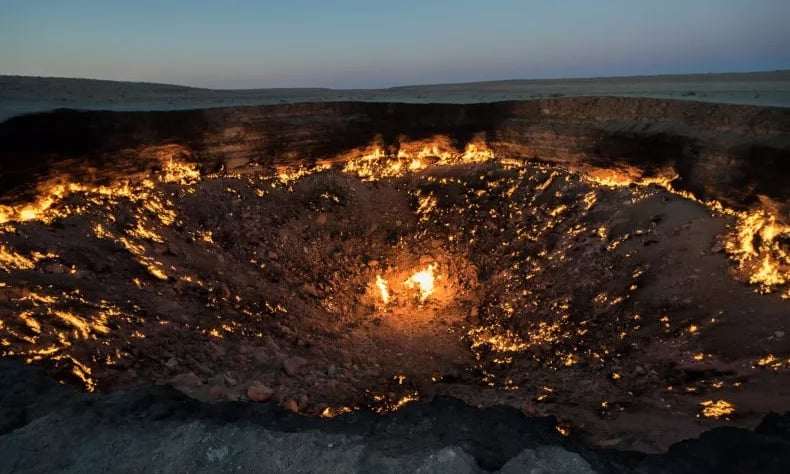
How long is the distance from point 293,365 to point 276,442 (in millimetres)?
3418

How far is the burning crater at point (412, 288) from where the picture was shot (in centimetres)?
643

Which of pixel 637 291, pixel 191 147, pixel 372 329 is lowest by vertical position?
pixel 372 329

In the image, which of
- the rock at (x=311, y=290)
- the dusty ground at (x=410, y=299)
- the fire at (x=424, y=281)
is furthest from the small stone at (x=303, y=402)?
the fire at (x=424, y=281)

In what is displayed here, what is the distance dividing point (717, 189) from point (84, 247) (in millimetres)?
14412

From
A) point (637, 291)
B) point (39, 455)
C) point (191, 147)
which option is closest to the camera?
point (39, 455)

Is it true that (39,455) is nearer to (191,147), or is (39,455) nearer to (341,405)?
(341,405)

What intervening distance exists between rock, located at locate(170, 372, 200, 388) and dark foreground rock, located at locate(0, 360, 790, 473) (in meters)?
0.86

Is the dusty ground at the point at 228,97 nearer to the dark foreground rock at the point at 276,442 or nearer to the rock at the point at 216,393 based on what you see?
the dark foreground rock at the point at 276,442

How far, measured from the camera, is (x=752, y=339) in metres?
6.63

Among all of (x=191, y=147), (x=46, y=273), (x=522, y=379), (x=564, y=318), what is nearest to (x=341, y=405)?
(x=522, y=379)

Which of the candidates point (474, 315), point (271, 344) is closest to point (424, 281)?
point (474, 315)

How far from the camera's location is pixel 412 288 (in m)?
12.5

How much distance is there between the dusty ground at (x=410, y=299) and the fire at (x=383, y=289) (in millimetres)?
79

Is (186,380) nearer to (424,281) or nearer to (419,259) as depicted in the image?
(424,281)
